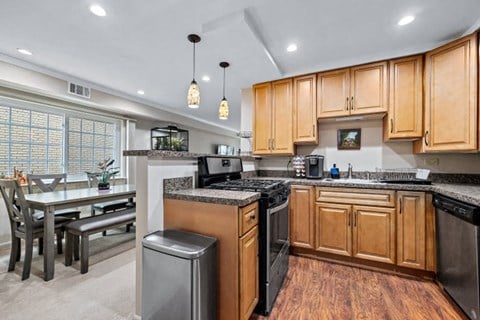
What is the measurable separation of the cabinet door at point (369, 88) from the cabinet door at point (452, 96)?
393mm

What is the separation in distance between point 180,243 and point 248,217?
47 centimetres

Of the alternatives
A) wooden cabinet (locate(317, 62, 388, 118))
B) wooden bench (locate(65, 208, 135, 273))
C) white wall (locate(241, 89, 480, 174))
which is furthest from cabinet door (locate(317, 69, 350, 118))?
wooden bench (locate(65, 208, 135, 273))

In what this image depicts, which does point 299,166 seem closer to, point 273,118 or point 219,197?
point 273,118

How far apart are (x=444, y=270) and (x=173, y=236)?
2.34 metres

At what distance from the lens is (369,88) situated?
2629mm

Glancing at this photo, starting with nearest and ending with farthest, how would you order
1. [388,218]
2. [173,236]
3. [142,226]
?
1. [173,236]
2. [142,226]
3. [388,218]

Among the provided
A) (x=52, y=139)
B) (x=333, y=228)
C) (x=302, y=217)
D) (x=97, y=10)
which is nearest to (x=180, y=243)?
(x=302, y=217)

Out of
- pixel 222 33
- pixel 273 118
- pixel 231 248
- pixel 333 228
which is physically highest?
pixel 222 33

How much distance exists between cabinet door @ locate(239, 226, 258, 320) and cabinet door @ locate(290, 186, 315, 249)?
1.21 m

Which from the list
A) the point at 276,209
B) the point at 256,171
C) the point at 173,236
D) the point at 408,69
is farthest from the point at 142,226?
the point at 408,69

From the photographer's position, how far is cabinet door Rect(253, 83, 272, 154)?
3221 mm

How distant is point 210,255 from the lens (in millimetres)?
1308

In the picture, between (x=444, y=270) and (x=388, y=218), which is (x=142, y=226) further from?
(x=444, y=270)

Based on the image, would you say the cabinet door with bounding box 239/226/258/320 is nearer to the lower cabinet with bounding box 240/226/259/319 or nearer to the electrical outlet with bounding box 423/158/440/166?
the lower cabinet with bounding box 240/226/259/319
